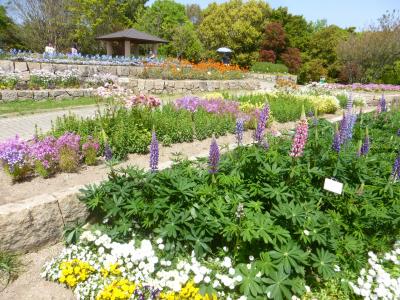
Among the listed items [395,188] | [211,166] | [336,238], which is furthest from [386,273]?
[211,166]

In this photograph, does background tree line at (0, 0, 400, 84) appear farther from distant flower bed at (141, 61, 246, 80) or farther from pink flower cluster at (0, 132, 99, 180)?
pink flower cluster at (0, 132, 99, 180)

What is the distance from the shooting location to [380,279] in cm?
287

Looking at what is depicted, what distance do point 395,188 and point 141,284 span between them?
2.78 metres

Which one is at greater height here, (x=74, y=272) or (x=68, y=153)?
(x=68, y=153)

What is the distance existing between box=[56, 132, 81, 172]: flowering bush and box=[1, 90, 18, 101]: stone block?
721 centimetres

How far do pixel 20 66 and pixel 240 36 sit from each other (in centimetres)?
2034

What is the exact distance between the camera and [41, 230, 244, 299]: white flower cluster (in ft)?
9.09

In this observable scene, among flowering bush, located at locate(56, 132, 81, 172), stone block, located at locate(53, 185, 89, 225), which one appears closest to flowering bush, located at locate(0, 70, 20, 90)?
flowering bush, located at locate(56, 132, 81, 172)

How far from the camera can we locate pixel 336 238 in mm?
2980

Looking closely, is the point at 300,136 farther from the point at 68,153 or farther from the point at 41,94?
the point at 41,94

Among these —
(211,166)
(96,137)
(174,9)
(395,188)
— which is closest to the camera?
(211,166)

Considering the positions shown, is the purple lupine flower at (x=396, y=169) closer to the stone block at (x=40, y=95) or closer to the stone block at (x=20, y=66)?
the stone block at (x=40, y=95)

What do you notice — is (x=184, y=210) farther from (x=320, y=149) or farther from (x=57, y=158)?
(x=57, y=158)

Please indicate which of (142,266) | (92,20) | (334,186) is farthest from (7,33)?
(334,186)
